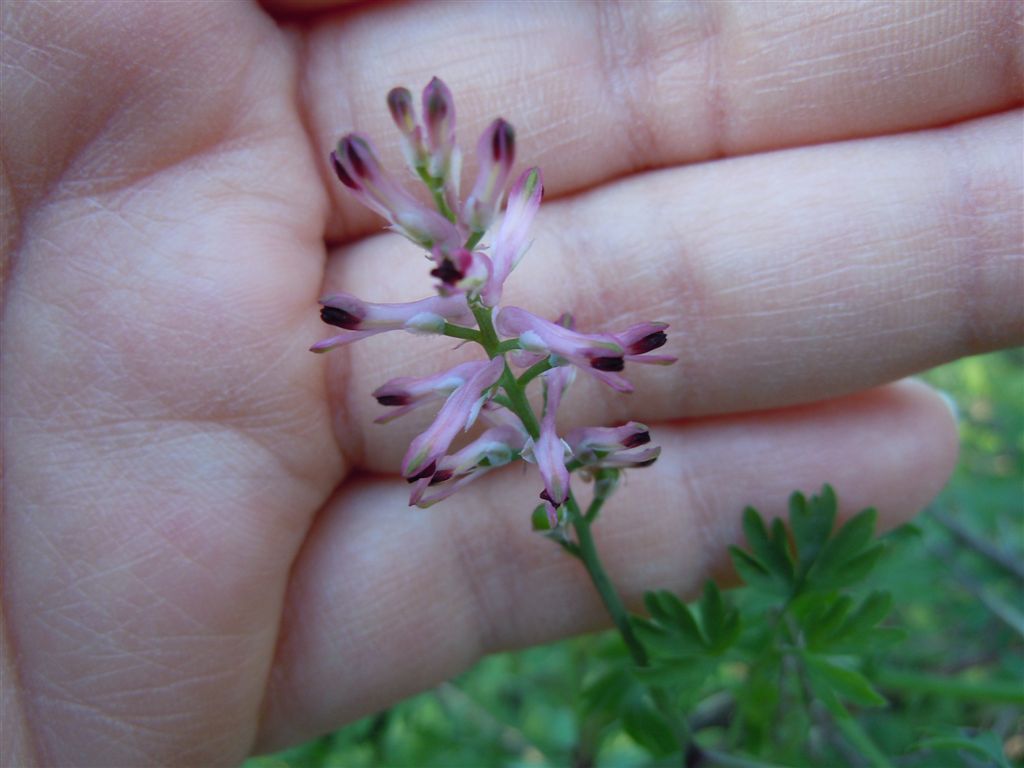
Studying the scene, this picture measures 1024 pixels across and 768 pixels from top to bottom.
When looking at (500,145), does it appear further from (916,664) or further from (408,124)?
(916,664)

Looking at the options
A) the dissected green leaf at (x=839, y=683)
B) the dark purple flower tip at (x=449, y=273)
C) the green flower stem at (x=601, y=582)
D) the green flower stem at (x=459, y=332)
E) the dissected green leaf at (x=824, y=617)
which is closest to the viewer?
the dark purple flower tip at (x=449, y=273)

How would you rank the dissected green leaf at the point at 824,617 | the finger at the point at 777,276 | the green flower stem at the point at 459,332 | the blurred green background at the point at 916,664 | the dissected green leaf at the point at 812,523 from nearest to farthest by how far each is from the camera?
the green flower stem at the point at 459,332
the dissected green leaf at the point at 824,617
the dissected green leaf at the point at 812,523
the finger at the point at 777,276
the blurred green background at the point at 916,664

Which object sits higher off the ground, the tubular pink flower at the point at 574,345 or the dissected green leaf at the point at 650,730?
the tubular pink flower at the point at 574,345

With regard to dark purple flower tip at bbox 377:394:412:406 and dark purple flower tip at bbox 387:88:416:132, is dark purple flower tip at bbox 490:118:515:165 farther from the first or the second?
dark purple flower tip at bbox 377:394:412:406

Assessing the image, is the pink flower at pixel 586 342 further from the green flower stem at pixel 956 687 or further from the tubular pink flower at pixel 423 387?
the green flower stem at pixel 956 687

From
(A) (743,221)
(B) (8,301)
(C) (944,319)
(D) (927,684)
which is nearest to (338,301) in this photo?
(B) (8,301)

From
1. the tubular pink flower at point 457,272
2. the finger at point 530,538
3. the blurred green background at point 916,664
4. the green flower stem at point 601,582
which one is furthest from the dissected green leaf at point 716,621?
the tubular pink flower at point 457,272

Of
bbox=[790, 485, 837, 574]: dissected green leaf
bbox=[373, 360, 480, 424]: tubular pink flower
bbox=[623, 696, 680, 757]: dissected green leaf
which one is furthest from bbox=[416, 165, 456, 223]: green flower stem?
bbox=[623, 696, 680, 757]: dissected green leaf

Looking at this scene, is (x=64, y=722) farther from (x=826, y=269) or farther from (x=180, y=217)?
(x=826, y=269)
